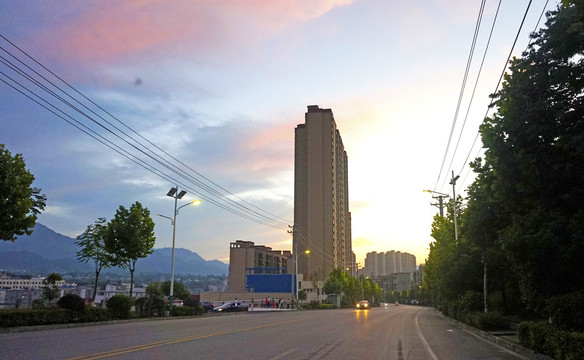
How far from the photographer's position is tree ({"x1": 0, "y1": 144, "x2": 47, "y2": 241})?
65.8 ft

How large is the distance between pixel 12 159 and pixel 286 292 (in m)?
99.5

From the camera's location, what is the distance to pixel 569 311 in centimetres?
1283

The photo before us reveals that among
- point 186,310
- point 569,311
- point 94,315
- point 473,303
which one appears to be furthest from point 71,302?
point 473,303

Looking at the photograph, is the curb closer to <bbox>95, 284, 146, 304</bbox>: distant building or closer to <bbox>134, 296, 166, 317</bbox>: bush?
<bbox>134, 296, 166, 317</bbox>: bush

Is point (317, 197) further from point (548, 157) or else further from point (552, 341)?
point (552, 341)

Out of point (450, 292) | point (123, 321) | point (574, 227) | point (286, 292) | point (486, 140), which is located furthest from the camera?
point (286, 292)

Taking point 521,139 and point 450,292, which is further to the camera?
point 450,292

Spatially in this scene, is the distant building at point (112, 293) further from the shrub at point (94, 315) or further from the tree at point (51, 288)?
the shrub at point (94, 315)

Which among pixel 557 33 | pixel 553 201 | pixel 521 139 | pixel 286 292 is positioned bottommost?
pixel 286 292

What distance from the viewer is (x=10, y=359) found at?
35.0 ft

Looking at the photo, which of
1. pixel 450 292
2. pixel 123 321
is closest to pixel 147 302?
pixel 123 321

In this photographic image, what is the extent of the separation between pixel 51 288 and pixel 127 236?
608 centimetres

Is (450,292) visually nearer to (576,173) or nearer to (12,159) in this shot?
(576,173)

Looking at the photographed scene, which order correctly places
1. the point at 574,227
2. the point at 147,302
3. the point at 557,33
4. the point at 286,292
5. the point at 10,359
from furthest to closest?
the point at 286,292, the point at 147,302, the point at 557,33, the point at 574,227, the point at 10,359
